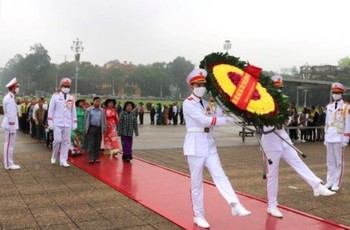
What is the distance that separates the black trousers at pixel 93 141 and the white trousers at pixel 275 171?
5518 millimetres

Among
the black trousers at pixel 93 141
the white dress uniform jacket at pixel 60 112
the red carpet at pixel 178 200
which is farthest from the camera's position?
the black trousers at pixel 93 141

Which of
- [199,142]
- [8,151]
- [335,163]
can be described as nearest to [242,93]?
[199,142]

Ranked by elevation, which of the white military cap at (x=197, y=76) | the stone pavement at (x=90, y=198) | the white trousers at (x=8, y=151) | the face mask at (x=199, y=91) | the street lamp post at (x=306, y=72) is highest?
the street lamp post at (x=306, y=72)

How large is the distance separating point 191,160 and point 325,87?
54.9 feet

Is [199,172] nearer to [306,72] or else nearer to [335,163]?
[335,163]

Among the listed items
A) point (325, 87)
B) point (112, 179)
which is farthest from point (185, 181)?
point (325, 87)

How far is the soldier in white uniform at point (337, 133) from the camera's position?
24.3ft

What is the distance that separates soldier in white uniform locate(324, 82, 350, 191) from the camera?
291 inches

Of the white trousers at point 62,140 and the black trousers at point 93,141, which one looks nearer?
the white trousers at point 62,140

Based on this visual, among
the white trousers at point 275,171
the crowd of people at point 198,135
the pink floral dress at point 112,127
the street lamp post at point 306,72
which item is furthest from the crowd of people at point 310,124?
the street lamp post at point 306,72

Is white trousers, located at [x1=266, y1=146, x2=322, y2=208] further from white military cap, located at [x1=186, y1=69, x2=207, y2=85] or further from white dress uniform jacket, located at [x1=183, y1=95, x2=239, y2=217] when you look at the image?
white military cap, located at [x1=186, y1=69, x2=207, y2=85]

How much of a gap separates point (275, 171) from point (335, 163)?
278 centimetres

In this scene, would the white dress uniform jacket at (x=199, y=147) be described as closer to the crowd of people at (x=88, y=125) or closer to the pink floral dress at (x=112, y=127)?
the crowd of people at (x=88, y=125)

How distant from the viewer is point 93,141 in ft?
32.5
